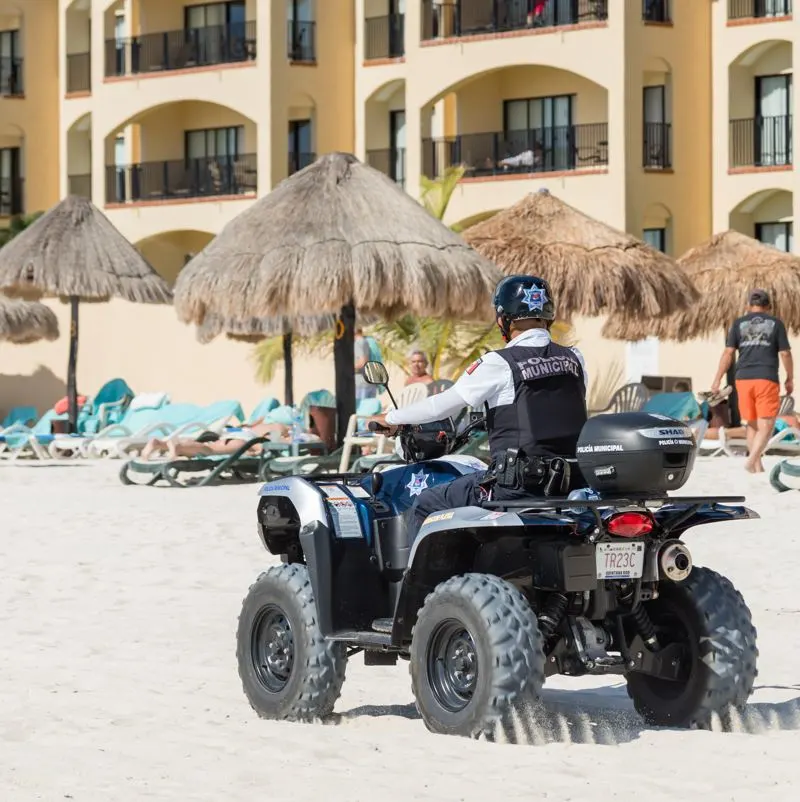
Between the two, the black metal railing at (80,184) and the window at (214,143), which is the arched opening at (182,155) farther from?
the black metal railing at (80,184)

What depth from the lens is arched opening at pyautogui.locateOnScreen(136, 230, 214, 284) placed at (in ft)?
139

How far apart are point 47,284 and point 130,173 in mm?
18088

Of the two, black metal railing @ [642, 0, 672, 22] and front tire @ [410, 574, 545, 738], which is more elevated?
black metal railing @ [642, 0, 672, 22]

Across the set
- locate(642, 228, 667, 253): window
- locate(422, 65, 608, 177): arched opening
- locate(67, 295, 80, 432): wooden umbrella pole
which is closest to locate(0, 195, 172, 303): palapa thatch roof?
locate(67, 295, 80, 432): wooden umbrella pole

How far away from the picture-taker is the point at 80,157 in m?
44.9

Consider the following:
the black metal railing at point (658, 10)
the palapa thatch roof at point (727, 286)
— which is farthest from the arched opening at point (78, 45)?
the palapa thatch roof at point (727, 286)

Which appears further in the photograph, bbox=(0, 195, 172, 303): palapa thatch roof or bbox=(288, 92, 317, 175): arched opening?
bbox=(288, 92, 317, 175): arched opening

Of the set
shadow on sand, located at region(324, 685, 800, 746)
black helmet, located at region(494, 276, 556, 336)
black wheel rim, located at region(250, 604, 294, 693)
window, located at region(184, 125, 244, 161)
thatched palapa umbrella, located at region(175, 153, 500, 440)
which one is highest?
window, located at region(184, 125, 244, 161)

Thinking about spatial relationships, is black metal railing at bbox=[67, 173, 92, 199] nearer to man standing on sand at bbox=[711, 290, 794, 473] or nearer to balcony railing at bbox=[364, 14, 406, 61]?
balcony railing at bbox=[364, 14, 406, 61]

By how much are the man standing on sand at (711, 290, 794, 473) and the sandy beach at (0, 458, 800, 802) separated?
4.29 m

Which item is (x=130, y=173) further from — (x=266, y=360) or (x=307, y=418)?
(x=307, y=418)

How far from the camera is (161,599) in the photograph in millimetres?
10297

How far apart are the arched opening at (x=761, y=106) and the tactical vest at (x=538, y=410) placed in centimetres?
3029

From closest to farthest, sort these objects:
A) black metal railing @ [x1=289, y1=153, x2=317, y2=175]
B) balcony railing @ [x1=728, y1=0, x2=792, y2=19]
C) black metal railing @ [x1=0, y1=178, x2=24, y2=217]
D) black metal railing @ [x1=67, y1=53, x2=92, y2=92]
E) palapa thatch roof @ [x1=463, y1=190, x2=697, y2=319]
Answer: palapa thatch roof @ [x1=463, y1=190, x2=697, y2=319]
balcony railing @ [x1=728, y1=0, x2=792, y2=19]
black metal railing @ [x1=289, y1=153, x2=317, y2=175]
black metal railing @ [x1=67, y1=53, x2=92, y2=92]
black metal railing @ [x1=0, y1=178, x2=24, y2=217]
